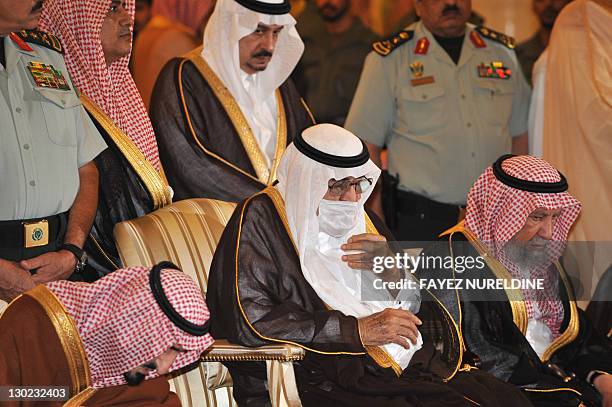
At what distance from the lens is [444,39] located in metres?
6.68

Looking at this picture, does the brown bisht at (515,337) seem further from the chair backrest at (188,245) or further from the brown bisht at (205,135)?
the brown bisht at (205,135)

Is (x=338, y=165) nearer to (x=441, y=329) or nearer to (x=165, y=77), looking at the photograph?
(x=441, y=329)

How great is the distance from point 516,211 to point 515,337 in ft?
1.69

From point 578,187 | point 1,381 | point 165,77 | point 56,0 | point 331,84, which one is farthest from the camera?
point 331,84

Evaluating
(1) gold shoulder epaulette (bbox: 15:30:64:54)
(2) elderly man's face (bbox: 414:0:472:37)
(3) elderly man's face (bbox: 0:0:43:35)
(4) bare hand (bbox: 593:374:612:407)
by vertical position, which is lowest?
(4) bare hand (bbox: 593:374:612:407)

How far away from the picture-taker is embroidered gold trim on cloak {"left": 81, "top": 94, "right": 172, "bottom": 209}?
4.99 metres

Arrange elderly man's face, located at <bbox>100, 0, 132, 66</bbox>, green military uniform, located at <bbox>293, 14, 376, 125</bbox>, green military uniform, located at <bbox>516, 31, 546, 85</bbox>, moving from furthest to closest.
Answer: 1. green military uniform, located at <bbox>293, 14, 376, 125</bbox>
2. green military uniform, located at <bbox>516, 31, 546, 85</bbox>
3. elderly man's face, located at <bbox>100, 0, 132, 66</bbox>

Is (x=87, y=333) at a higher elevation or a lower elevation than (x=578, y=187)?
higher

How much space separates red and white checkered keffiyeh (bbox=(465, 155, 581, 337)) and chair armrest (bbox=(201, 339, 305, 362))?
112 cm

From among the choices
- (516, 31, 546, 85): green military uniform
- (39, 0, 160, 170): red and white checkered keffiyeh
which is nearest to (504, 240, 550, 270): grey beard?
(39, 0, 160, 170): red and white checkered keffiyeh

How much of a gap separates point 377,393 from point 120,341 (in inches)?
44.1

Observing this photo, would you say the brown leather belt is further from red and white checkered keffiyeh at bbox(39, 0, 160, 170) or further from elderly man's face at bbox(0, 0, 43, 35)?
red and white checkered keffiyeh at bbox(39, 0, 160, 170)

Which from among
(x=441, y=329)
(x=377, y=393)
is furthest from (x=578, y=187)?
(x=377, y=393)

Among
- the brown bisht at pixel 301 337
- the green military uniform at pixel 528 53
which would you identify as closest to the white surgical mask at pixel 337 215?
the brown bisht at pixel 301 337
